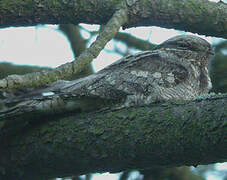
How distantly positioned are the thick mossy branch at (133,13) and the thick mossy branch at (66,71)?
27 cm

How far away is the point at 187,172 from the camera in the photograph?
4691 mm

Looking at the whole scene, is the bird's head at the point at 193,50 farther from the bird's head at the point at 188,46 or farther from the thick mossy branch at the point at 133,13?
the thick mossy branch at the point at 133,13

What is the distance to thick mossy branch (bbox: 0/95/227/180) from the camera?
2.27 m

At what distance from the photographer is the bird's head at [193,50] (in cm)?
390

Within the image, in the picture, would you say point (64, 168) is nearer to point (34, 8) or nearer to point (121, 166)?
point (121, 166)

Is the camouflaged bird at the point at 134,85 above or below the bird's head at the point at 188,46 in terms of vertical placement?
below

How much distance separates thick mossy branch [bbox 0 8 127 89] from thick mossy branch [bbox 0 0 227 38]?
27 cm

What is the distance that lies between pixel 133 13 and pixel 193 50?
822 millimetres

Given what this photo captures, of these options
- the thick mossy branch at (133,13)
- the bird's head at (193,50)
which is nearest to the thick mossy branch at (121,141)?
the thick mossy branch at (133,13)

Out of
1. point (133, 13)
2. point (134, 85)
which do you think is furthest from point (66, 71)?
point (133, 13)

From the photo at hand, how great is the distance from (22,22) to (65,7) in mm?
346

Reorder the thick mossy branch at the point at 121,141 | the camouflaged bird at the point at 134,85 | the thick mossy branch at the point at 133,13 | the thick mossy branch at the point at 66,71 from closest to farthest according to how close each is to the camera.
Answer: the thick mossy branch at the point at 121,141 < the thick mossy branch at the point at 66,71 < the camouflaged bird at the point at 134,85 < the thick mossy branch at the point at 133,13


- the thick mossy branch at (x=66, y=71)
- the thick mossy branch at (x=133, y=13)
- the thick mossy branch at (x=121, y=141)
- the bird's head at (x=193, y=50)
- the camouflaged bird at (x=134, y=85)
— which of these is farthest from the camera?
the bird's head at (x=193, y=50)

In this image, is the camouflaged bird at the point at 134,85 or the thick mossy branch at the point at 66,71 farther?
the camouflaged bird at the point at 134,85
